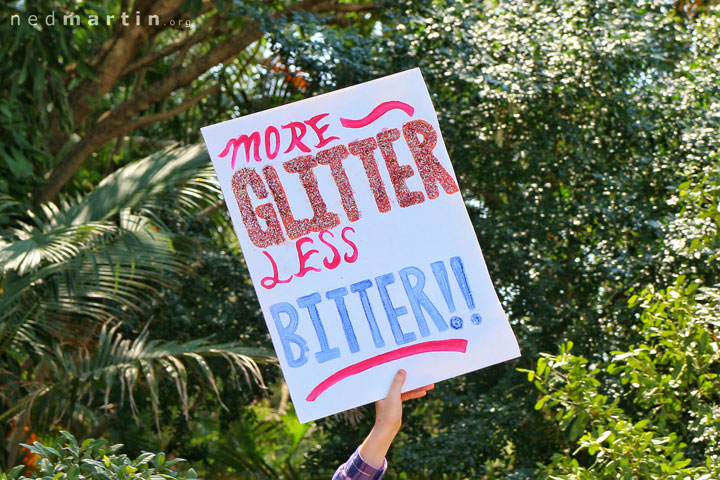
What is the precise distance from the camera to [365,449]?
1766 millimetres

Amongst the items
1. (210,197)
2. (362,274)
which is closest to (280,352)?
(362,274)

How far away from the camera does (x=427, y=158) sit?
2082mm

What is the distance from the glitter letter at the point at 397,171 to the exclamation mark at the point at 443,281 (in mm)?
171

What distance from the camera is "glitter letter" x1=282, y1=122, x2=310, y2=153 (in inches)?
81.7

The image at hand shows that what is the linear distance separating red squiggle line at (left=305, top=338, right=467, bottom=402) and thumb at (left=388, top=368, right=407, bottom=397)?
0.14 ft

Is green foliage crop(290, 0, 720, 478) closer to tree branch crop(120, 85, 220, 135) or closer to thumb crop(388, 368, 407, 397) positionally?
tree branch crop(120, 85, 220, 135)

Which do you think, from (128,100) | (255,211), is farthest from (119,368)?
(128,100)

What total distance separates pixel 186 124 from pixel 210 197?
233cm

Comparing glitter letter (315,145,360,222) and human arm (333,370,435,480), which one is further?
glitter letter (315,145,360,222)

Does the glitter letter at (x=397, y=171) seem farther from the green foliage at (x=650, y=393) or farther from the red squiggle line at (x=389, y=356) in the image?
the green foliage at (x=650, y=393)

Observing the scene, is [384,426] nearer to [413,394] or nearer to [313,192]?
[413,394]

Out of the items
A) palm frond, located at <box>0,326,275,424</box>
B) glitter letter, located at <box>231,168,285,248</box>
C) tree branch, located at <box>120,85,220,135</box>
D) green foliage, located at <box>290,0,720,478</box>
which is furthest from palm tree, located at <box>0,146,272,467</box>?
glitter letter, located at <box>231,168,285,248</box>

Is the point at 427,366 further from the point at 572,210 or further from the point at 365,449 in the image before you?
the point at 572,210

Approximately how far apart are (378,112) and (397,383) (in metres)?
0.69
